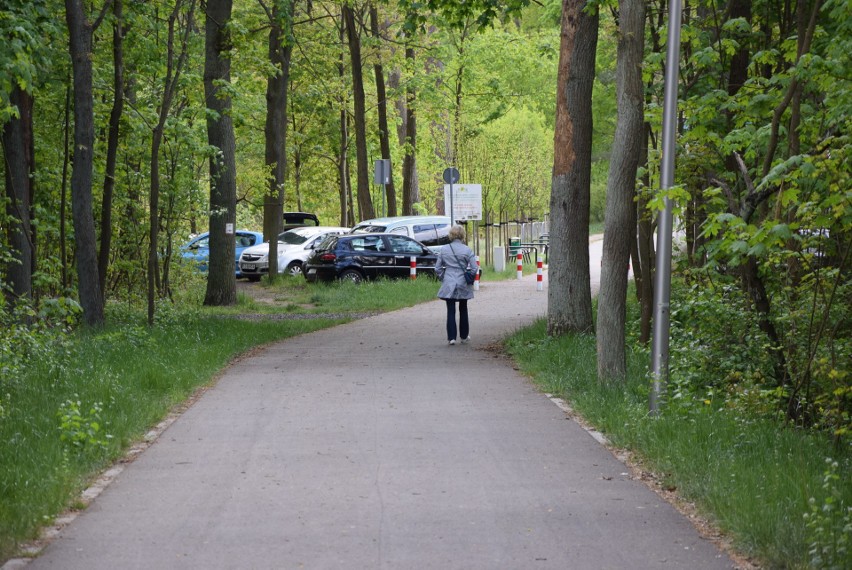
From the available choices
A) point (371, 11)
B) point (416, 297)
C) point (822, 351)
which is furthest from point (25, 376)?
point (371, 11)

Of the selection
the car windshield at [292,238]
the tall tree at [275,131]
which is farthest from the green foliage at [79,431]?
the car windshield at [292,238]

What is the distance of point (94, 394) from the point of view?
1100 cm

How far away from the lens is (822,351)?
10273 mm

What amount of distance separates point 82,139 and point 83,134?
0.07 meters

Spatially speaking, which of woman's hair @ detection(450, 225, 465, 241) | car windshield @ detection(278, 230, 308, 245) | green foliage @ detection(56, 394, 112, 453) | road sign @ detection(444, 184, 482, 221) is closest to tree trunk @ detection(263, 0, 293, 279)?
road sign @ detection(444, 184, 482, 221)

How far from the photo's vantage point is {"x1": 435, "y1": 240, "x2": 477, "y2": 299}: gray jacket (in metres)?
18.4

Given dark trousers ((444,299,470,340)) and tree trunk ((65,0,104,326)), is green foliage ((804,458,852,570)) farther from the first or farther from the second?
tree trunk ((65,0,104,326))

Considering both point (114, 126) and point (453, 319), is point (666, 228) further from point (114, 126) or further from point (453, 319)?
point (114, 126)

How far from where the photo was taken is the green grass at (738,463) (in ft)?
20.4

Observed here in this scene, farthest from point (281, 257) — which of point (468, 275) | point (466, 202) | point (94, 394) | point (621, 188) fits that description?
point (94, 394)

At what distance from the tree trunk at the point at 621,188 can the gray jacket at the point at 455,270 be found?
6.11m

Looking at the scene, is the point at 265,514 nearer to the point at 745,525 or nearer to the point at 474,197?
the point at 745,525

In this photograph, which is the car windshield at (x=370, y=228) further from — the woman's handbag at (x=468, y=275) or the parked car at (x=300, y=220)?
the woman's handbag at (x=468, y=275)

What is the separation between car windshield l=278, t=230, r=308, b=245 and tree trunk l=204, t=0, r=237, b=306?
14342 mm
